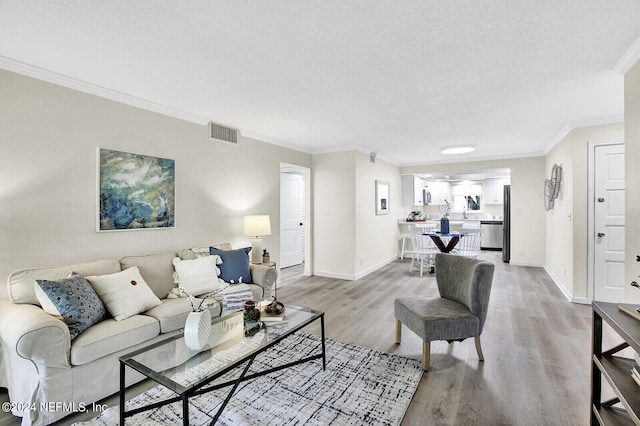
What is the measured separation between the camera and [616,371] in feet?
4.84

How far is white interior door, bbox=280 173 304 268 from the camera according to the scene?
22.1 ft

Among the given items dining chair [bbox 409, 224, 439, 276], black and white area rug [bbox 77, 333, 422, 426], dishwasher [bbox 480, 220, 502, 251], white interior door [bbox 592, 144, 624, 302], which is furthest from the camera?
dishwasher [bbox 480, 220, 502, 251]

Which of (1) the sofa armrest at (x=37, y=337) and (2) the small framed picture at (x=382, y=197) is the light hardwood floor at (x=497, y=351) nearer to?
(2) the small framed picture at (x=382, y=197)

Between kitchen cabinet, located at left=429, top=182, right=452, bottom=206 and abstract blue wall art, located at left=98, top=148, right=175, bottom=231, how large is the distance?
776 cm

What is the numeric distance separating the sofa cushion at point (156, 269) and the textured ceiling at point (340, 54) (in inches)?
64.8

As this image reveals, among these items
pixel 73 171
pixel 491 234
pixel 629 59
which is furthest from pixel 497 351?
pixel 491 234

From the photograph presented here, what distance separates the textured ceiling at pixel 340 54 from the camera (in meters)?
1.80

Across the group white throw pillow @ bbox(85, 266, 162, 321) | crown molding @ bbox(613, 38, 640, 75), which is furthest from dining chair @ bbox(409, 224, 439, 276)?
white throw pillow @ bbox(85, 266, 162, 321)

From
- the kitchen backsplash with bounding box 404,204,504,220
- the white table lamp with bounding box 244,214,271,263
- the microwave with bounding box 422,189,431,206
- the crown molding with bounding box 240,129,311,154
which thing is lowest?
the white table lamp with bounding box 244,214,271,263

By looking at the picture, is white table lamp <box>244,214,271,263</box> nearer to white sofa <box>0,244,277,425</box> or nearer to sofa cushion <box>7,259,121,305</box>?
white sofa <box>0,244,277,425</box>

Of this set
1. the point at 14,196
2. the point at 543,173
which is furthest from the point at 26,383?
the point at 543,173

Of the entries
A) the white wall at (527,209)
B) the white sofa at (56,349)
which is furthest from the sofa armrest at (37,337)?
the white wall at (527,209)

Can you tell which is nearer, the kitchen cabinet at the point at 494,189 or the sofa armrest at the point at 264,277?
the sofa armrest at the point at 264,277

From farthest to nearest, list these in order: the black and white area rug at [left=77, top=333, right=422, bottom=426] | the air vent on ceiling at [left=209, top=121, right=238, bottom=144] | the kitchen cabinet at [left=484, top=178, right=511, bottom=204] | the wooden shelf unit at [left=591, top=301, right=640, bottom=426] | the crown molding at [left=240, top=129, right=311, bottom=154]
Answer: the kitchen cabinet at [left=484, top=178, right=511, bottom=204], the crown molding at [left=240, top=129, right=311, bottom=154], the air vent on ceiling at [left=209, top=121, right=238, bottom=144], the black and white area rug at [left=77, top=333, right=422, bottom=426], the wooden shelf unit at [left=591, top=301, right=640, bottom=426]
